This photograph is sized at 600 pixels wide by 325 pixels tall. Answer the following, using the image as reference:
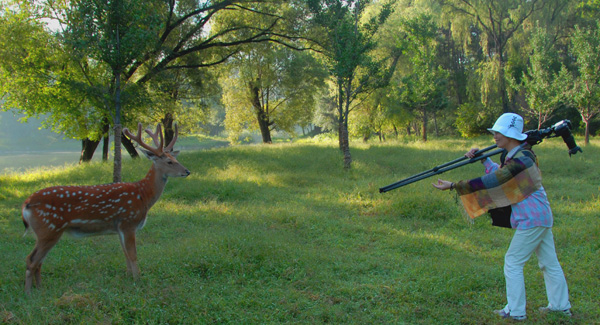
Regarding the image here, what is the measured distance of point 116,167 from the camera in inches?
483

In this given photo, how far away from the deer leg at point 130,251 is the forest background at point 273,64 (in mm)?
7301

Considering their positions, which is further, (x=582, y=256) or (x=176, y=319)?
(x=582, y=256)

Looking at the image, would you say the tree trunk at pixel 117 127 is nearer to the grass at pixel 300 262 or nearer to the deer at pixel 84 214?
the grass at pixel 300 262

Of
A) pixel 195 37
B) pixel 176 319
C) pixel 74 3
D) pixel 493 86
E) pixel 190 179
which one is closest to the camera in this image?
pixel 176 319

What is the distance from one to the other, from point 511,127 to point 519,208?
2.97 ft

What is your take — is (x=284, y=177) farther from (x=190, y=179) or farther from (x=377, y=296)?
(x=377, y=296)

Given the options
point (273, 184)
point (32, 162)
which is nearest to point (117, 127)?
point (273, 184)

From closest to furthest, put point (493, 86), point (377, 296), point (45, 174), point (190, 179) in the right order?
point (377, 296) < point (190, 179) < point (45, 174) < point (493, 86)

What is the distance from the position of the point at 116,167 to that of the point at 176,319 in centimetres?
915

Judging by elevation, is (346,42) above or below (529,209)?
A: above

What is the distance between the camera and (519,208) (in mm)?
4402

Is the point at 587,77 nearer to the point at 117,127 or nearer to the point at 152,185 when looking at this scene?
the point at 117,127

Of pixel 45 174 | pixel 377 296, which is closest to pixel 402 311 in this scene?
pixel 377 296

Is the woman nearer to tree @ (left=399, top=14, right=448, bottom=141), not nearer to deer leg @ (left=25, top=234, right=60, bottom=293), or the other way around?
deer leg @ (left=25, top=234, right=60, bottom=293)
